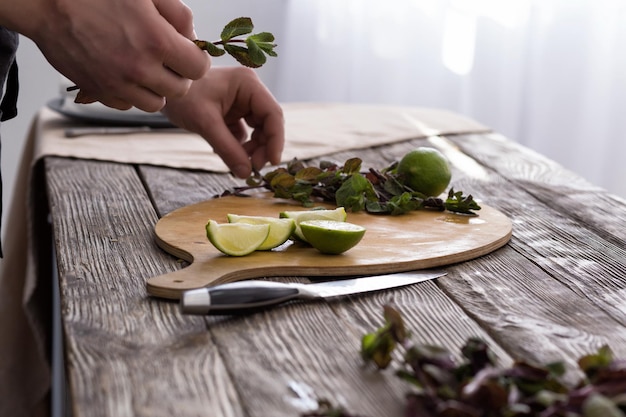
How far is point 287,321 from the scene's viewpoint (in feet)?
2.84

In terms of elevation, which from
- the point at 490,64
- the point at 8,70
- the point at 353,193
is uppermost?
the point at 8,70

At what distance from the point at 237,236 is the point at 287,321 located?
0.21 metres

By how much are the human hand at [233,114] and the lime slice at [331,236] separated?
1.45 feet

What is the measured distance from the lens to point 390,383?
733 millimetres

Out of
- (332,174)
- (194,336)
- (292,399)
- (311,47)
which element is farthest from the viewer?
(311,47)

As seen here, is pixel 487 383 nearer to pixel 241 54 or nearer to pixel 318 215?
pixel 318 215

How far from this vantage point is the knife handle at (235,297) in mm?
833

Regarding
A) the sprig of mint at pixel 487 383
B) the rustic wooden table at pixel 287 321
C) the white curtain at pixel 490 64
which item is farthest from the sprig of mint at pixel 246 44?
the white curtain at pixel 490 64

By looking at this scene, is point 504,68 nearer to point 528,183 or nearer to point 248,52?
point 528,183

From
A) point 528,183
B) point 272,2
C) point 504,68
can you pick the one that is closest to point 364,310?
point 528,183

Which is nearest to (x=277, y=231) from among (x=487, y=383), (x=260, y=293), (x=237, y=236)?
(x=237, y=236)

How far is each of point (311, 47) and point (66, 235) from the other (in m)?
2.38

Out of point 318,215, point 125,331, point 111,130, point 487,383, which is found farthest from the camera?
point 111,130

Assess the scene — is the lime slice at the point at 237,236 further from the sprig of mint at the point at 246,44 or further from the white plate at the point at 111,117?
the white plate at the point at 111,117
